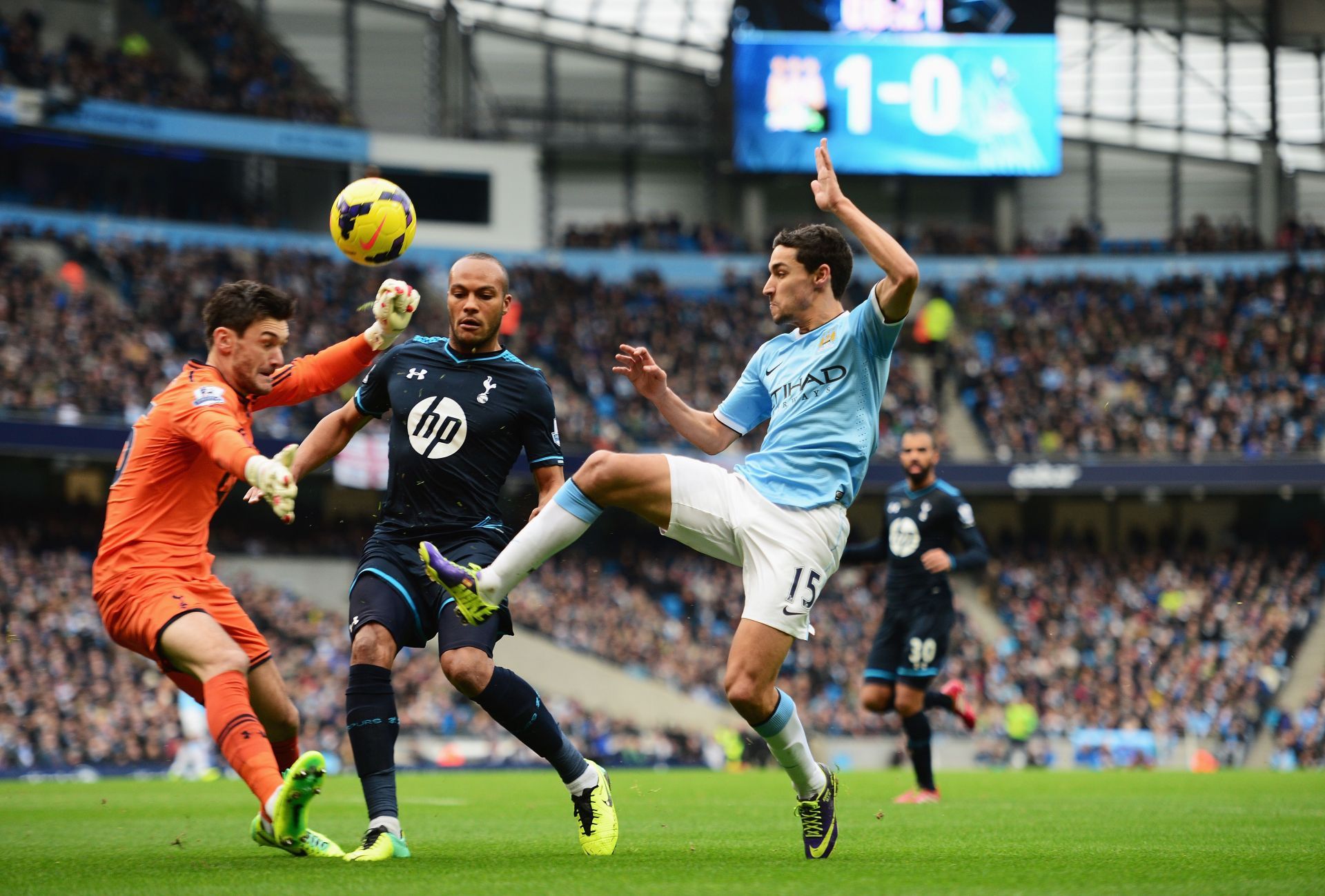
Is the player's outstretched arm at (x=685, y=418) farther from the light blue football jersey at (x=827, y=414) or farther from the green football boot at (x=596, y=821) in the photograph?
the green football boot at (x=596, y=821)

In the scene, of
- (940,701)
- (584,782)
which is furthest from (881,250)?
(940,701)

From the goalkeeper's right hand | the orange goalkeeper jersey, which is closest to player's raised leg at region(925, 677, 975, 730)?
the orange goalkeeper jersey

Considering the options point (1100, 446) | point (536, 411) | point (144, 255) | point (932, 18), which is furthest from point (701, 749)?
point (932, 18)

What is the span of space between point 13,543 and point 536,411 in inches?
930

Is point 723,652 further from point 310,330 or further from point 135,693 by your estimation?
point 310,330

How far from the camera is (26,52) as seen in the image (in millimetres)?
34000

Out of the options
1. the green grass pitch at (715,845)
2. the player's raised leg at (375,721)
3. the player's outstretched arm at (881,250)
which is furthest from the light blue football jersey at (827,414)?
the player's raised leg at (375,721)

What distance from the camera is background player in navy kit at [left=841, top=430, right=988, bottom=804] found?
430 inches

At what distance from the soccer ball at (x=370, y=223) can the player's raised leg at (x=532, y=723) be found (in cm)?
209

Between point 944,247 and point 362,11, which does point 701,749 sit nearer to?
point 944,247

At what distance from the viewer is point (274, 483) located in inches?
196

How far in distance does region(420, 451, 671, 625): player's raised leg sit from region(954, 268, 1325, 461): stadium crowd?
94.8ft

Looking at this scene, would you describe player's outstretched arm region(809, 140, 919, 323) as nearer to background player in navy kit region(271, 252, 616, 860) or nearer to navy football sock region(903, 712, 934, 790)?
background player in navy kit region(271, 252, 616, 860)

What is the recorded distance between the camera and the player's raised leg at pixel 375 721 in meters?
5.92
